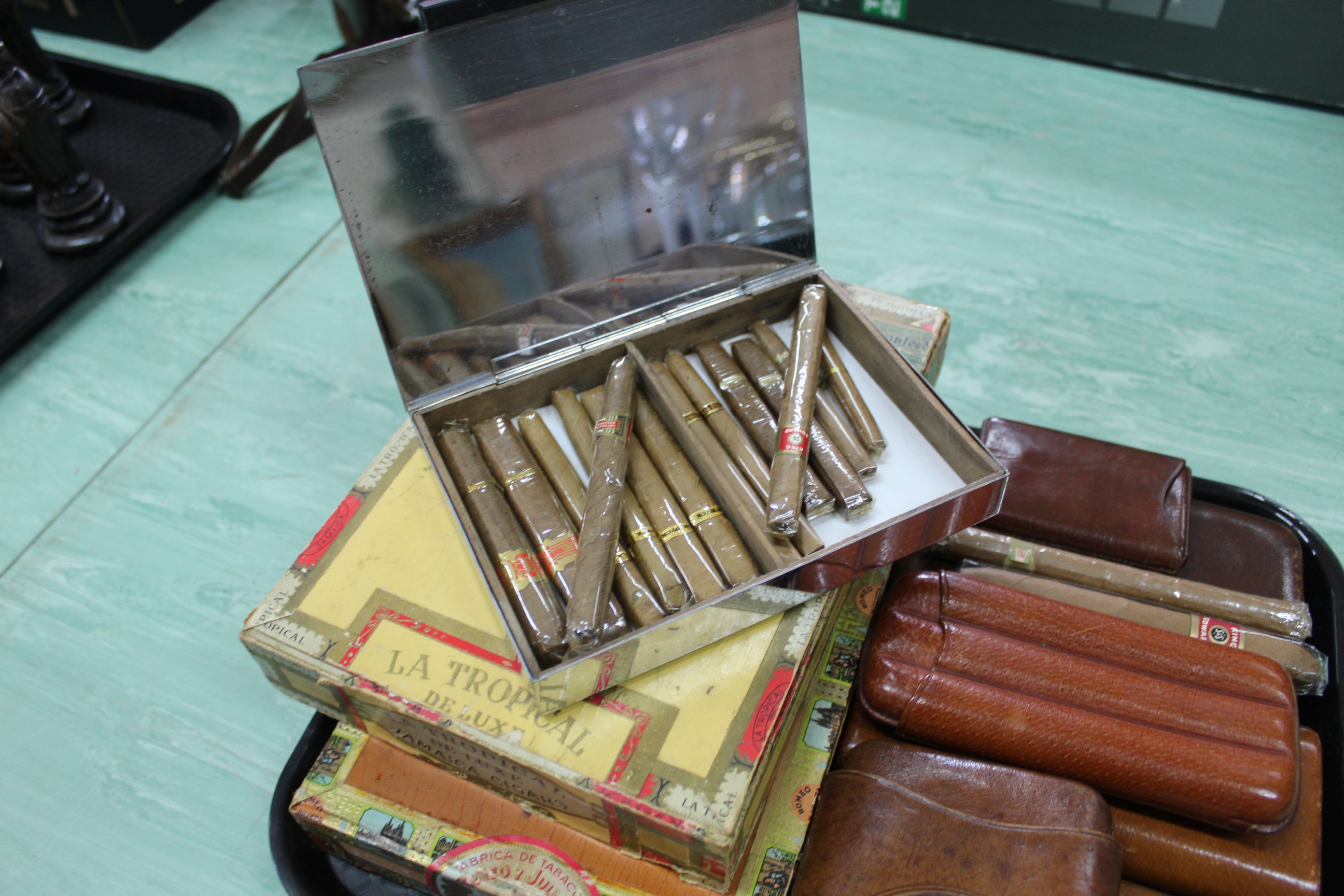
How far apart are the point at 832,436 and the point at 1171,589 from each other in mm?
639

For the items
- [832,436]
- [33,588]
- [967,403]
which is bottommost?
[967,403]

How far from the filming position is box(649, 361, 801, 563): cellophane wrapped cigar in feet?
4.33

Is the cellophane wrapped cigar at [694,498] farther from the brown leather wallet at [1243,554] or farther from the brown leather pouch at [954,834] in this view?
the brown leather wallet at [1243,554]

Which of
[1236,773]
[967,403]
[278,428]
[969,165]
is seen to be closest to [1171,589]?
[1236,773]

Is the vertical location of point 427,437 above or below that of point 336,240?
above

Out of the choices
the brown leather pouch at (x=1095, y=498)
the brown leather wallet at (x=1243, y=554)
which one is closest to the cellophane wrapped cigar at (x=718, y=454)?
the brown leather pouch at (x=1095, y=498)

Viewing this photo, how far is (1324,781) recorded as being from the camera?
1.42 m

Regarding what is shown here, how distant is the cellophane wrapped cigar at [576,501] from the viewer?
50.3 inches

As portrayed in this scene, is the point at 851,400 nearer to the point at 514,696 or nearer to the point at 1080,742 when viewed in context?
the point at 1080,742

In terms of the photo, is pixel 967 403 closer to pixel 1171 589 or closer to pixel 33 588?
pixel 1171 589

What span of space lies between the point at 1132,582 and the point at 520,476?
105 cm

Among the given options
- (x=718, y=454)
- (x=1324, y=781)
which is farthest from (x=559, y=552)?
(x=1324, y=781)

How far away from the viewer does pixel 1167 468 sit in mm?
1674

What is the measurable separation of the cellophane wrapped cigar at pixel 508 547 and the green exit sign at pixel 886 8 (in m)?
2.82
